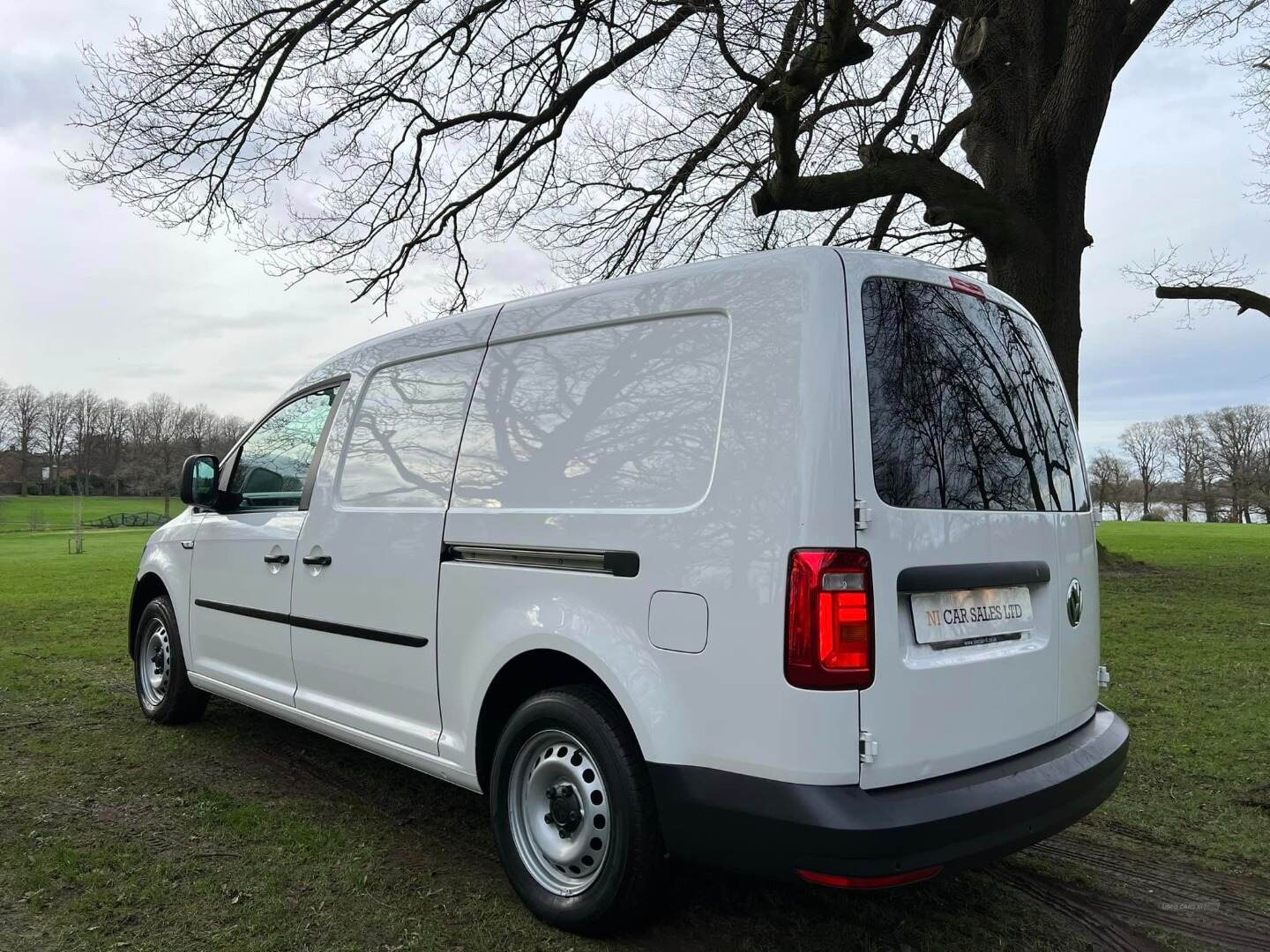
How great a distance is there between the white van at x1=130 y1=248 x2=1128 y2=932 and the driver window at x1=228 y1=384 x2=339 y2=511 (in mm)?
713

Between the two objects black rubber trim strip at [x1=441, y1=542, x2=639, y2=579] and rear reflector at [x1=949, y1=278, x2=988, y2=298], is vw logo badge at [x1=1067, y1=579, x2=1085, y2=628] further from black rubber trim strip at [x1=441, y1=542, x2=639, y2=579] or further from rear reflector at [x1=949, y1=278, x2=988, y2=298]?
black rubber trim strip at [x1=441, y1=542, x2=639, y2=579]

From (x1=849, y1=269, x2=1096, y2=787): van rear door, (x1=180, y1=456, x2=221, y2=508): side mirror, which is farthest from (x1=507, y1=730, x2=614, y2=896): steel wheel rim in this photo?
(x1=180, y1=456, x2=221, y2=508): side mirror

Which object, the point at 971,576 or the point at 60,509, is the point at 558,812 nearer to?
the point at 971,576

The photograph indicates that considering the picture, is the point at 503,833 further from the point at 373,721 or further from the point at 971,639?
the point at 971,639

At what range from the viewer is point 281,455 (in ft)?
15.2

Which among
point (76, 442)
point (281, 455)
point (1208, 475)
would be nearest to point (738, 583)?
point (281, 455)

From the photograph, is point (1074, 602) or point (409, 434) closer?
point (1074, 602)

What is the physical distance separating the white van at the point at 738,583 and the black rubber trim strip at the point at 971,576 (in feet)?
0.03

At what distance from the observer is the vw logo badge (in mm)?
3113

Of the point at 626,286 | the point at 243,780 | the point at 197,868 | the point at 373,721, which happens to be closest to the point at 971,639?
the point at 626,286

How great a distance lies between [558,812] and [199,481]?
10.4ft

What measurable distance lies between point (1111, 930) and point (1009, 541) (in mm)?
1396

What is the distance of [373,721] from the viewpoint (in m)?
3.73

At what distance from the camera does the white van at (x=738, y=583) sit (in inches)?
94.7
